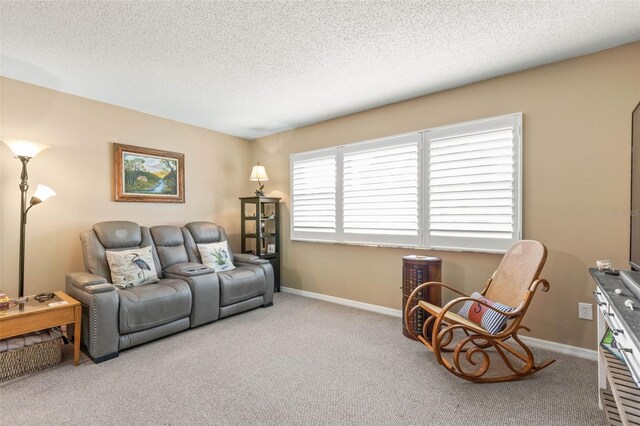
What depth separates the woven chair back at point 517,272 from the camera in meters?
2.31

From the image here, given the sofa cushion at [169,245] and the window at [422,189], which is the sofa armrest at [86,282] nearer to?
the sofa cushion at [169,245]

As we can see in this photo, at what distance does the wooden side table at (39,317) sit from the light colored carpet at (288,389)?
1.21 feet

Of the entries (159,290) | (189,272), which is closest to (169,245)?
(189,272)

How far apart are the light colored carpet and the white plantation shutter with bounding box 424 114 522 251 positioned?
1.14m

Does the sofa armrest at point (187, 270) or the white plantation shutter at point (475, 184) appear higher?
the white plantation shutter at point (475, 184)

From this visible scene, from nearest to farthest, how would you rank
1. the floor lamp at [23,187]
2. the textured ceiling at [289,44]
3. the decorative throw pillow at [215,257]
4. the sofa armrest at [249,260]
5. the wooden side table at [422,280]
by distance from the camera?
the textured ceiling at [289,44]
the floor lamp at [23,187]
the wooden side table at [422,280]
the decorative throw pillow at [215,257]
the sofa armrest at [249,260]

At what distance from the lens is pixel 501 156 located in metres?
2.85

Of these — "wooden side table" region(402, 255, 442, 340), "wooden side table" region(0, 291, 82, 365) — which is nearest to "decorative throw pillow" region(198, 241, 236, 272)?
"wooden side table" region(0, 291, 82, 365)

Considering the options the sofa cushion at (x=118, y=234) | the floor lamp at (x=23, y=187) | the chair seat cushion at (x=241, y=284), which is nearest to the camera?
the floor lamp at (x=23, y=187)

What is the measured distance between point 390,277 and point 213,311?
2.13m

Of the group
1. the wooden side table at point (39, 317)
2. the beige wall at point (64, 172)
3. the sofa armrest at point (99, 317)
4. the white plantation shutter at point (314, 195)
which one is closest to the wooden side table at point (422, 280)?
the white plantation shutter at point (314, 195)

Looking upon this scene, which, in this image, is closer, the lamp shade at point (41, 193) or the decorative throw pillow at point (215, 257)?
the lamp shade at point (41, 193)

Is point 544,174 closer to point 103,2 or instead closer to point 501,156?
point 501,156

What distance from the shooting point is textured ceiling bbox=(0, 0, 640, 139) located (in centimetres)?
197
